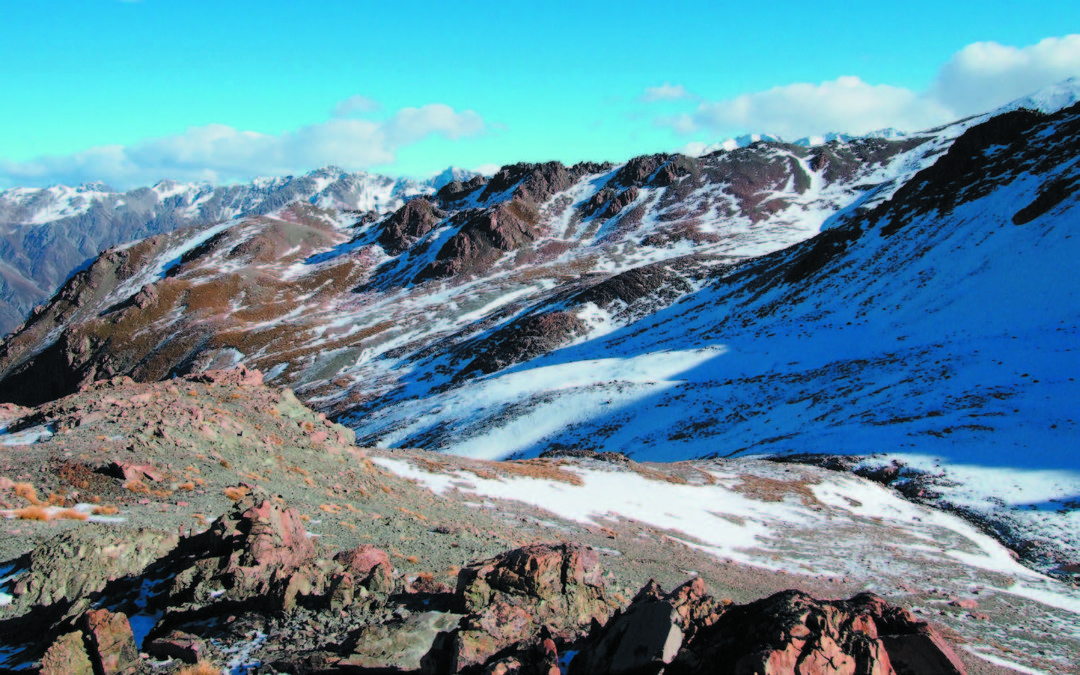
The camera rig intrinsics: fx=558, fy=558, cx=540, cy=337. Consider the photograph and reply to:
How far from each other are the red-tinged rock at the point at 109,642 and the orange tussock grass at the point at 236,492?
860 cm

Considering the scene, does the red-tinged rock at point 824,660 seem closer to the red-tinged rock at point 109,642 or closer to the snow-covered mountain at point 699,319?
the red-tinged rock at point 109,642

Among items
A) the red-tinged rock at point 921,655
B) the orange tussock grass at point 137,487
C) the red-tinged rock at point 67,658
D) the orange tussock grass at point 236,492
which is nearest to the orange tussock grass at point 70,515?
the orange tussock grass at point 137,487

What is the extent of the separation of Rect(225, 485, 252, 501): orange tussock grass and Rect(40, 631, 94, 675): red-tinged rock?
881 cm

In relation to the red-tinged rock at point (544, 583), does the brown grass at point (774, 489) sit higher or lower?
lower

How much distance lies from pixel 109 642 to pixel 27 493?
9.61 m

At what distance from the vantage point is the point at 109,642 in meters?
7.36

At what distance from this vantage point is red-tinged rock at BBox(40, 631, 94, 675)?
7.02 m

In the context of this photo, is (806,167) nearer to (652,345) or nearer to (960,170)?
(960,170)

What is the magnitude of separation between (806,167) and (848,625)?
213731mm

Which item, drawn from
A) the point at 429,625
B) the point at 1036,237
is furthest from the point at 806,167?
the point at 429,625

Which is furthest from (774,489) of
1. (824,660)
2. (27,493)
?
(27,493)

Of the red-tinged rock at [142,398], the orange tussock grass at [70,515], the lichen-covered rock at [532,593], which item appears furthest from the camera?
the red-tinged rock at [142,398]

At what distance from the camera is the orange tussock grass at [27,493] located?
45.0ft

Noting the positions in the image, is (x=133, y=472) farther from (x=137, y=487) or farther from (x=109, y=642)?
(x=109, y=642)
